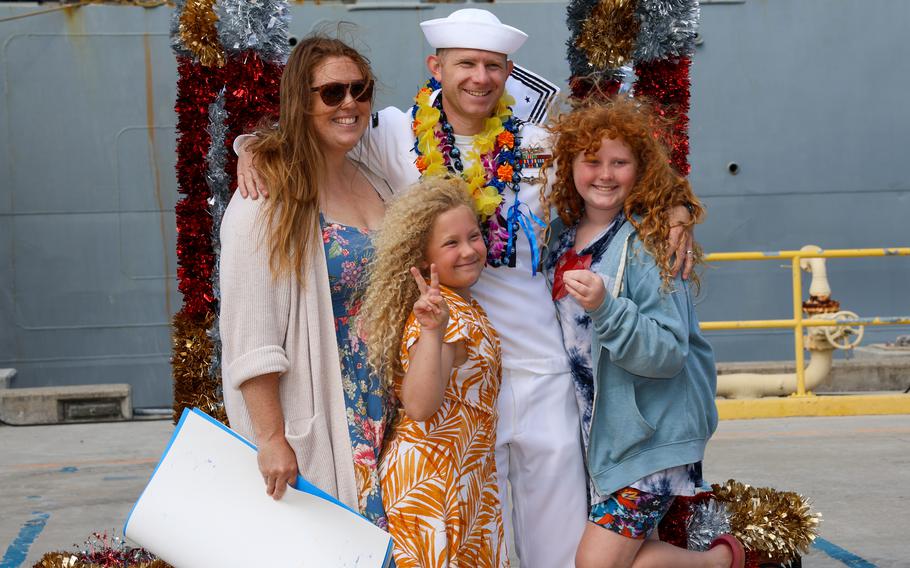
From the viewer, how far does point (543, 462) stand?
10.2ft

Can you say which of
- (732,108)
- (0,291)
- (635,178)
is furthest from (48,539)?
(732,108)

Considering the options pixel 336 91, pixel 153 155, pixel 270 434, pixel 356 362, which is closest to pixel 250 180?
pixel 336 91

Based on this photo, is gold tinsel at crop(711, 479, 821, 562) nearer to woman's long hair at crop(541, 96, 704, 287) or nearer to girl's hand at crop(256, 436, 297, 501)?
woman's long hair at crop(541, 96, 704, 287)

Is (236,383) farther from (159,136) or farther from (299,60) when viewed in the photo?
(159,136)

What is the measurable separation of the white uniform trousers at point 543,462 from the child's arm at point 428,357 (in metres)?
0.49

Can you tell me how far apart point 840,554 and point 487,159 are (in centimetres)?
292

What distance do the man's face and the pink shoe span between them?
60.8 inches

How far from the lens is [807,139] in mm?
10906

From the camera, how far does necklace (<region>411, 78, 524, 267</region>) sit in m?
3.14

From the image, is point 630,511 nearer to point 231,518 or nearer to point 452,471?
point 452,471

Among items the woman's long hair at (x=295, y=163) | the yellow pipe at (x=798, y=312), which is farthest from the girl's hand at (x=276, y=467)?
the yellow pipe at (x=798, y=312)

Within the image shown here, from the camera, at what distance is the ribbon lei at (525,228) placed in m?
3.13

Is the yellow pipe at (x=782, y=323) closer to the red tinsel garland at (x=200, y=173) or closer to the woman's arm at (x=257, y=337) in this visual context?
the red tinsel garland at (x=200, y=173)

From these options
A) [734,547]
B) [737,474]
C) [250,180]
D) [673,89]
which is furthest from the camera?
[737,474]
